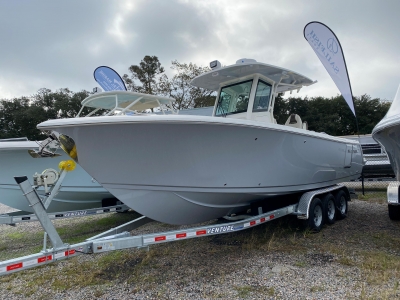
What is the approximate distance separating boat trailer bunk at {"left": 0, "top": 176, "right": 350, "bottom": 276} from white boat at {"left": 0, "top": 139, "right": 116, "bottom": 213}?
2.56 meters

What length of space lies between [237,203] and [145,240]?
150 centimetres

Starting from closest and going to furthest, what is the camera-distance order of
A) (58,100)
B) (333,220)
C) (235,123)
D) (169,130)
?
1. (169,130)
2. (235,123)
3. (333,220)
4. (58,100)

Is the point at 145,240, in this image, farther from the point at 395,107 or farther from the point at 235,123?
the point at 395,107

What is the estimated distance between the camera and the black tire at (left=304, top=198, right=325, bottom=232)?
459 cm

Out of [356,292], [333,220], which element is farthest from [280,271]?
[333,220]

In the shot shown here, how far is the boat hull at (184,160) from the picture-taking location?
3021 mm

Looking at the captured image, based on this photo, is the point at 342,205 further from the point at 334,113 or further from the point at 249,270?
the point at 334,113

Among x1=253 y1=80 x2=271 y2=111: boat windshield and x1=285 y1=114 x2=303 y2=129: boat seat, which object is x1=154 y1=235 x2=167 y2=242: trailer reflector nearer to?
x1=253 y1=80 x2=271 y2=111: boat windshield

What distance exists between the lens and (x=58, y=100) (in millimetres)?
33125

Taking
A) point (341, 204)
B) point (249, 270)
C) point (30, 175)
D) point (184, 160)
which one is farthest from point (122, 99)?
point (341, 204)

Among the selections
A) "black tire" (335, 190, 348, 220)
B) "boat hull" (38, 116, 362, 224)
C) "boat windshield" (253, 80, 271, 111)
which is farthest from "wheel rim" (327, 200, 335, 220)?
"boat windshield" (253, 80, 271, 111)

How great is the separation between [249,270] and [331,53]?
4979 millimetres

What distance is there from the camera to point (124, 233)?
3301mm

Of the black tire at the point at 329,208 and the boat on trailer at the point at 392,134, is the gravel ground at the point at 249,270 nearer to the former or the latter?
the black tire at the point at 329,208
